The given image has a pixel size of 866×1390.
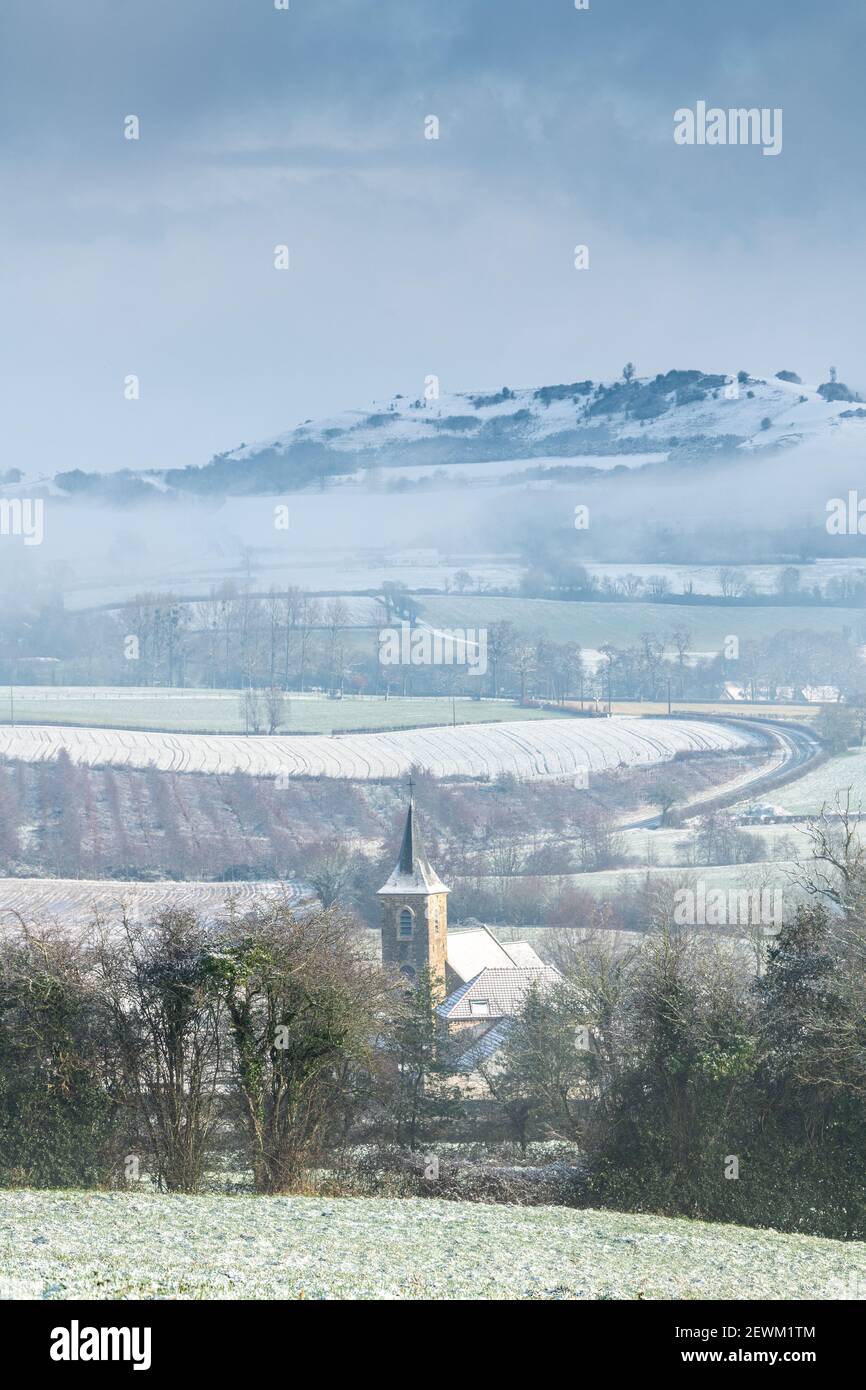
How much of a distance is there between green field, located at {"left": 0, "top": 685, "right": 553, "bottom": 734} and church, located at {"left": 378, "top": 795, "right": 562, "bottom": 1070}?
95668mm

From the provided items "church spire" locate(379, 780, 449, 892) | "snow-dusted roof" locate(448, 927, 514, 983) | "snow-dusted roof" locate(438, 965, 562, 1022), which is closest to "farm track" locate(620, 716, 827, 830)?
"snow-dusted roof" locate(448, 927, 514, 983)

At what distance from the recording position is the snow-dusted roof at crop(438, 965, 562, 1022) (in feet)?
198

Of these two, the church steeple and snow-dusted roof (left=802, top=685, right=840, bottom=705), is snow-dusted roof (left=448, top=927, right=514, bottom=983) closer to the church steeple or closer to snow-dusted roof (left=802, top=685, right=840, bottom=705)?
the church steeple

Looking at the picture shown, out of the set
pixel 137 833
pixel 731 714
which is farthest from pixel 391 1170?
pixel 731 714

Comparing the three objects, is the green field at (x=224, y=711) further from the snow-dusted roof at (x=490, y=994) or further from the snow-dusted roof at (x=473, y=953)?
the snow-dusted roof at (x=490, y=994)

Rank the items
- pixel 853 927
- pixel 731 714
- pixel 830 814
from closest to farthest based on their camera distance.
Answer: pixel 853 927 → pixel 830 814 → pixel 731 714

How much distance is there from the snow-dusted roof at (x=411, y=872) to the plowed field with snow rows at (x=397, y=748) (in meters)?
76.8

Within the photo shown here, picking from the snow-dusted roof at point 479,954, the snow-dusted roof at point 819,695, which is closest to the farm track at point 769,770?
the snow-dusted roof at point 819,695

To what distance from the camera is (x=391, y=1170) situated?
2848 cm

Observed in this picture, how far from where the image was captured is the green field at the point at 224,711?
16938 cm

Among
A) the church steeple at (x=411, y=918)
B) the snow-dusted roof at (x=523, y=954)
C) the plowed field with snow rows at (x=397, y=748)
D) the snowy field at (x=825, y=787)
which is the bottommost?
the snow-dusted roof at (x=523, y=954)

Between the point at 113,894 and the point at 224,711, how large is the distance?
79022 mm
